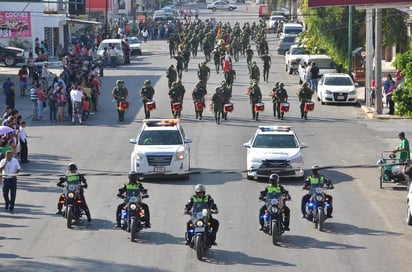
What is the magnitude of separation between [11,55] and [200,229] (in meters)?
43.0

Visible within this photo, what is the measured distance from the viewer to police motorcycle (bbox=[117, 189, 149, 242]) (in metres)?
21.5

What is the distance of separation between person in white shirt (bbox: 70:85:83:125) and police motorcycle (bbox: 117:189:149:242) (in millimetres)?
18390

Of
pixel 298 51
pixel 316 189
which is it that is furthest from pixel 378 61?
pixel 316 189

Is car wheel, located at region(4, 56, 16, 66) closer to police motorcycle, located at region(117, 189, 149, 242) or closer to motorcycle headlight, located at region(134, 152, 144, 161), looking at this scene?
motorcycle headlight, located at region(134, 152, 144, 161)

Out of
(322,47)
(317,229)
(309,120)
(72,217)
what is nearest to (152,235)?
(72,217)

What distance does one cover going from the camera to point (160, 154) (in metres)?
28.7

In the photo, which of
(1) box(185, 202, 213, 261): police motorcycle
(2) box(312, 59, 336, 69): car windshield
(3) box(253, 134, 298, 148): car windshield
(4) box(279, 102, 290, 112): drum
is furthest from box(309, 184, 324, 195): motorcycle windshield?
(2) box(312, 59, 336, 69): car windshield

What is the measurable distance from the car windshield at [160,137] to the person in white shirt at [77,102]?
419 inches

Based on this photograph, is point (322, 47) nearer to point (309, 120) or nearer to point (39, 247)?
point (309, 120)

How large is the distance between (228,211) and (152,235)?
2.95 meters

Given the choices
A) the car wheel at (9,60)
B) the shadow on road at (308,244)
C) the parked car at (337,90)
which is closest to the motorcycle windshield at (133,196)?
the shadow on road at (308,244)

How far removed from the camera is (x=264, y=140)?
97.1 feet

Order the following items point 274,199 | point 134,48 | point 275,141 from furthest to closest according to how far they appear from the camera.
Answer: point 134,48 → point 275,141 → point 274,199

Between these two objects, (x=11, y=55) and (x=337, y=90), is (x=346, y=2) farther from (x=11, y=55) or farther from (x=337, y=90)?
(x=11, y=55)
